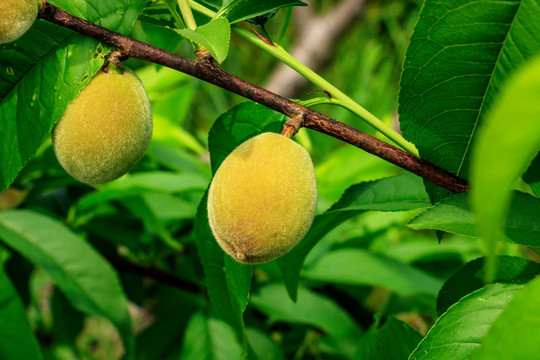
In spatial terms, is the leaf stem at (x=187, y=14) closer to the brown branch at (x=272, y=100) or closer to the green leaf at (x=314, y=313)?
the brown branch at (x=272, y=100)

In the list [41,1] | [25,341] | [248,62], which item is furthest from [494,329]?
[248,62]

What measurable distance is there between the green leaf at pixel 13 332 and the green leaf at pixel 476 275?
2.26 ft

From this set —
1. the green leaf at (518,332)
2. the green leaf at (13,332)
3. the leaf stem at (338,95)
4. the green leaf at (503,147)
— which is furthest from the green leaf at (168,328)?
the green leaf at (503,147)

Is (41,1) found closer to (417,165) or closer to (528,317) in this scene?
(417,165)

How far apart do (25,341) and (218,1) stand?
2.17ft

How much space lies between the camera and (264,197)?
2.05ft

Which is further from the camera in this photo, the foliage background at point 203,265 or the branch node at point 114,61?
the foliage background at point 203,265

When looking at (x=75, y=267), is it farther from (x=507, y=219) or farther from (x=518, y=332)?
(x=518, y=332)

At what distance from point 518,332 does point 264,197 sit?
302 millimetres

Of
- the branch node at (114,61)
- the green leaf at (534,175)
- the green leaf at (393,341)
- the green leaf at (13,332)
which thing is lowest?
the green leaf at (13,332)

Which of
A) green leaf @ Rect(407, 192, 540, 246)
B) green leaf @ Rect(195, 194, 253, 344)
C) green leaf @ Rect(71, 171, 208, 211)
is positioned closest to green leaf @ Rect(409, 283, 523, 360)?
green leaf @ Rect(407, 192, 540, 246)

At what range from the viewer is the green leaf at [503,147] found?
0.25 meters

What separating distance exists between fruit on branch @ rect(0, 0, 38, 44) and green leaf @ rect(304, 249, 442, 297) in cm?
84

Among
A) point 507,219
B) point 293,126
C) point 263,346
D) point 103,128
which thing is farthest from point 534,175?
point 263,346
